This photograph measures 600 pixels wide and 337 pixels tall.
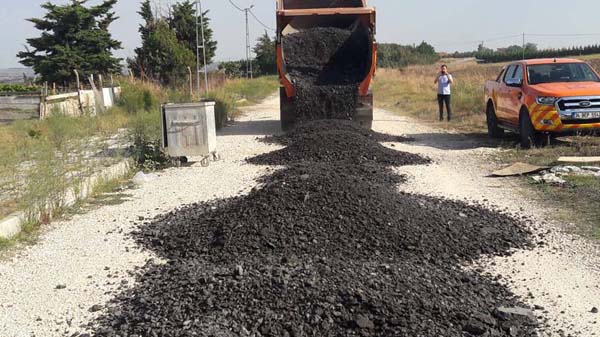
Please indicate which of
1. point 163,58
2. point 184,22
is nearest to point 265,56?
point 184,22

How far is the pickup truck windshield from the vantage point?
11.9 meters

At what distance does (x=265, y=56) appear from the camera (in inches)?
→ 2418

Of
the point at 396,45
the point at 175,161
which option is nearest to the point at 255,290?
the point at 175,161

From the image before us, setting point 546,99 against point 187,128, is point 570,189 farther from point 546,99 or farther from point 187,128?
point 187,128

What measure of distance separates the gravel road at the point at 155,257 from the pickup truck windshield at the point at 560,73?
2916 millimetres

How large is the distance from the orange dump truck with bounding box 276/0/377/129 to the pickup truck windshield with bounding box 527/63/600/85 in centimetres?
363

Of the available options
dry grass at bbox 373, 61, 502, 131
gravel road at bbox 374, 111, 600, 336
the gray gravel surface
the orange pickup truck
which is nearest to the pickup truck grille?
the orange pickup truck

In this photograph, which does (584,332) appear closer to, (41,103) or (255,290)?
(255,290)

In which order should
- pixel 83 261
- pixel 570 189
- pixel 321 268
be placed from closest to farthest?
pixel 321 268 → pixel 83 261 → pixel 570 189

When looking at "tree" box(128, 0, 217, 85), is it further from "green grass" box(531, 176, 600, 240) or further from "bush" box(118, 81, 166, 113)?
"green grass" box(531, 176, 600, 240)

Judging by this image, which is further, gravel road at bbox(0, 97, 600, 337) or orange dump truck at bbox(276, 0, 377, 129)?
orange dump truck at bbox(276, 0, 377, 129)

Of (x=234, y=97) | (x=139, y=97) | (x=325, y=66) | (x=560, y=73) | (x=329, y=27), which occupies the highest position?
(x=329, y=27)

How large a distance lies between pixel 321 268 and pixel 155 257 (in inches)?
70.0

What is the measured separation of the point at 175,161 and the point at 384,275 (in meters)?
6.79
